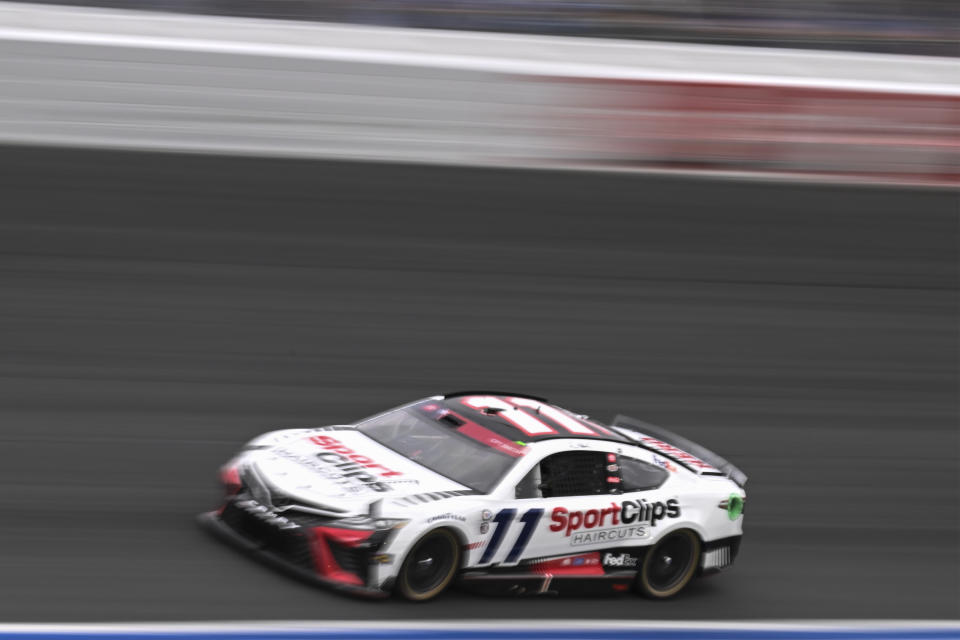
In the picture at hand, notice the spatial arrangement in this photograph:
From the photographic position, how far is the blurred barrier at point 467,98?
11.2 m

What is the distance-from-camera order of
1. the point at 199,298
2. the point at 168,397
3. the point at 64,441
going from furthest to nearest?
the point at 199,298 → the point at 168,397 → the point at 64,441

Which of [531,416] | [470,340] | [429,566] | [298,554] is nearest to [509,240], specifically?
[470,340]

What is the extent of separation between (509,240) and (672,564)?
5012mm

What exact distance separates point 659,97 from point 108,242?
5233 mm

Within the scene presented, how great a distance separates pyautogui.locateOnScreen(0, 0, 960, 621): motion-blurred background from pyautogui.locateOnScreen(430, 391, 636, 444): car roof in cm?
131

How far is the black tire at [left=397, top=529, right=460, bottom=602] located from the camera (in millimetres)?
6270

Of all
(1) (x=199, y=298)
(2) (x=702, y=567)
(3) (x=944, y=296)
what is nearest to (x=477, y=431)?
(2) (x=702, y=567)

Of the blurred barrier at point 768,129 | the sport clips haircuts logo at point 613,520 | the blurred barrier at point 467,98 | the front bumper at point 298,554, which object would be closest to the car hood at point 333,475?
the front bumper at point 298,554

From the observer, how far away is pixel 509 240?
11.8 metres

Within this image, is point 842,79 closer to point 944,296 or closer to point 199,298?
point 944,296

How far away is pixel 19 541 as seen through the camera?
6832 millimetres

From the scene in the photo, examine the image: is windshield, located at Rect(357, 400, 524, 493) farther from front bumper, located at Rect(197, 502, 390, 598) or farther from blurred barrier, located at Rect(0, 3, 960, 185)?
blurred barrier, located at Rect(0, 3, 960, 185)

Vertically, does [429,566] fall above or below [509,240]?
below

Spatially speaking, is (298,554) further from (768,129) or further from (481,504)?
(768,129)
